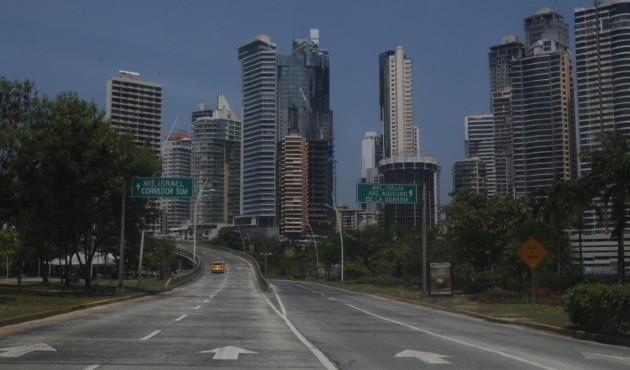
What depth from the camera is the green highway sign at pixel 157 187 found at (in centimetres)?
4075

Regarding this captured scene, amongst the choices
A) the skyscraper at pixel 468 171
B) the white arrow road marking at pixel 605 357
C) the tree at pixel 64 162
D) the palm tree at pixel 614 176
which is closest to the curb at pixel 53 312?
the tree at pixel 64 162

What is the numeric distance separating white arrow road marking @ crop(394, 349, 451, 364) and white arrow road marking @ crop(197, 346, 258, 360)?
9.85 ft

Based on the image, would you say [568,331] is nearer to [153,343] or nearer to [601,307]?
[601,307]

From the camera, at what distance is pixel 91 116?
1372 inches

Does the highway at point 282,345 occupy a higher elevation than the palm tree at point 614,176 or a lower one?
lower

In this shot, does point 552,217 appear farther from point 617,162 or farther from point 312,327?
point 312,327

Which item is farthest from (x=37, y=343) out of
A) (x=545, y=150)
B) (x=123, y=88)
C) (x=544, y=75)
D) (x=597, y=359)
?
(x=544, y=75)

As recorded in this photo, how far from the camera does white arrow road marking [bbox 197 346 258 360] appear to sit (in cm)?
1291

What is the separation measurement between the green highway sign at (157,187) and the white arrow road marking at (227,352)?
90.3 ft

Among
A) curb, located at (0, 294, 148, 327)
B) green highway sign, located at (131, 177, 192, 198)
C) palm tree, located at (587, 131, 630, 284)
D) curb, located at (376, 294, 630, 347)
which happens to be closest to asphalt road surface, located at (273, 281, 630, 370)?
curb, located at (376, 294, 630, 347)

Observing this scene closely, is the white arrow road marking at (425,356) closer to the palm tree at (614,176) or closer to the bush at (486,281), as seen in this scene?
the palm tree at (614,176)

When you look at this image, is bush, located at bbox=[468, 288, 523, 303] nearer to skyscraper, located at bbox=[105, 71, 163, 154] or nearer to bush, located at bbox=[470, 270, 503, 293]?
bush, located at bbox=[470, 270, 503, 293]

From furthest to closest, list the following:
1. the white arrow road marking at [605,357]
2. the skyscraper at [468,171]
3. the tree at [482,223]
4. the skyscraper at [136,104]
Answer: the skyscraper at [468,171]
the skyscraper at [136,104]
the tree at [482,223]
the white arrow road marking at [605,357]

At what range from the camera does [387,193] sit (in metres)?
42.4
